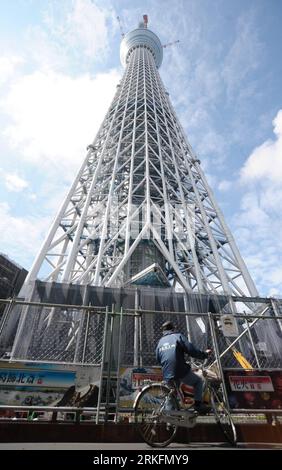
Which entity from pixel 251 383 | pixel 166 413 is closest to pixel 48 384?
pixel 166 413

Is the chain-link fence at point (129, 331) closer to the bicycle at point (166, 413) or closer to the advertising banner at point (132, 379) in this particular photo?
the advertising banner at point (132, 379)

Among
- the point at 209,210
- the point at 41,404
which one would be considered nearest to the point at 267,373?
Result: the point at 41,404

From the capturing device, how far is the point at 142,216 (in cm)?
2169

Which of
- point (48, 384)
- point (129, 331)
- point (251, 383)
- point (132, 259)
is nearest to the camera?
point (48, 384)

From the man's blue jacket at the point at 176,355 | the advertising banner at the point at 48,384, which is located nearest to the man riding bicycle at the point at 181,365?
the man's blue jacket at the point at 176,355

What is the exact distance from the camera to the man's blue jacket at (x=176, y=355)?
3.99m

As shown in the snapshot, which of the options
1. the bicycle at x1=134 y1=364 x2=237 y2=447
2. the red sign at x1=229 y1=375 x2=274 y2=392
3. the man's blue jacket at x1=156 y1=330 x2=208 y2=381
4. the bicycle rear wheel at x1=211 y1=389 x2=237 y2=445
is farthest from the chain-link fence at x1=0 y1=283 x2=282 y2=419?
the man's blue jacket at x1=156 y1=330 x2=208 y2=381

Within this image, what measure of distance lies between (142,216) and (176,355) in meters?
18.0

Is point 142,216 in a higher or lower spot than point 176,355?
higher

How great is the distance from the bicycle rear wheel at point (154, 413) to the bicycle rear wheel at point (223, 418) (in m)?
0.77

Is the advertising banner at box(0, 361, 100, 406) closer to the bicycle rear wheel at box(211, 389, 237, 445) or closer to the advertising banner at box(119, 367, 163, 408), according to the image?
the advertising banner at box(119, 367, 163, 408)

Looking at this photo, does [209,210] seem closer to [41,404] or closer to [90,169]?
[90,169]

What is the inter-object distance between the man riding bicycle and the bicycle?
0.11m

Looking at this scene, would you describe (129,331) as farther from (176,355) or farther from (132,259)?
(132,259)
